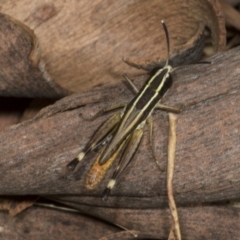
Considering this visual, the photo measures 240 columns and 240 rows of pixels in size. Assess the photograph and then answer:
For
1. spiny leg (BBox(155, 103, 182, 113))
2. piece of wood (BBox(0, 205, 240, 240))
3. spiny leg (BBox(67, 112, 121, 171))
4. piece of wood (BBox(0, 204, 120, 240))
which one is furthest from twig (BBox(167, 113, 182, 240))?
piece of wood (BBox(0, 204, 120, 240))

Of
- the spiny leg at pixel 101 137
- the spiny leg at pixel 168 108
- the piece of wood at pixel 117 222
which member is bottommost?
the piece of wood at pixel 117 222

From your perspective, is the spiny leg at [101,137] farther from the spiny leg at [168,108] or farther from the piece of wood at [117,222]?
the piece of wood at [117,222]

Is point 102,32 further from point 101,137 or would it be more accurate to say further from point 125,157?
point 125,157

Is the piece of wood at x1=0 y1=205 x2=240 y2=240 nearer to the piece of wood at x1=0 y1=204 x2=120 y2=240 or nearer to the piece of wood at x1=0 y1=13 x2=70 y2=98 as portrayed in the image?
the piece of wood at x1=0 y1=204 x2=120 y2=240

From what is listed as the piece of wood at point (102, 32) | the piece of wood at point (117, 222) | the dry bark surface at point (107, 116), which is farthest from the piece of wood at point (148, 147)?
the piece of wood at point (102, 32)

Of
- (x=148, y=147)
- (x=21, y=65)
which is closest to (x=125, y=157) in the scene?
(x=148, y=147)

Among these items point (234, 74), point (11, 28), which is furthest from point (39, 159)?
point (234, 74)
